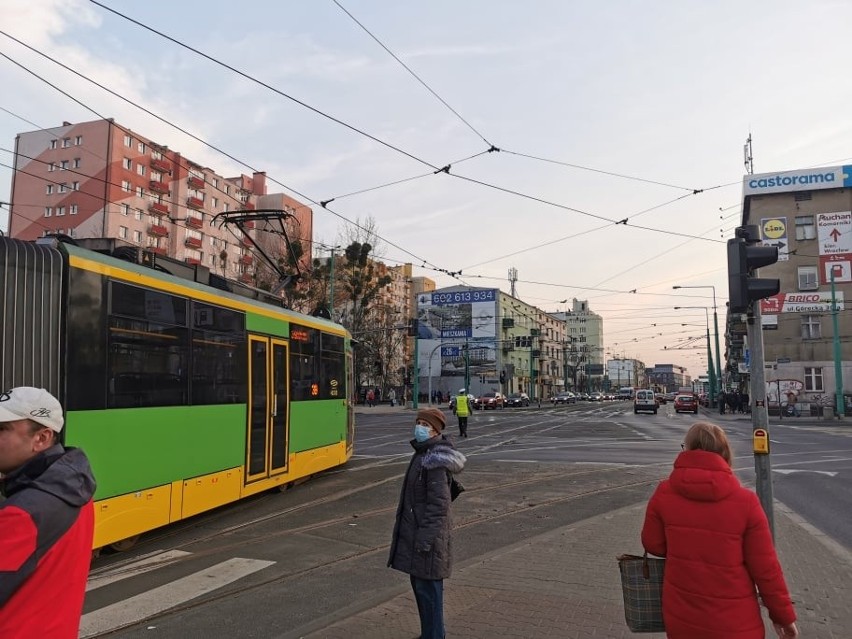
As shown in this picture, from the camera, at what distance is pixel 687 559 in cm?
277

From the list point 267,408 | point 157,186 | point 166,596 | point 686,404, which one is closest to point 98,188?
point 157,186

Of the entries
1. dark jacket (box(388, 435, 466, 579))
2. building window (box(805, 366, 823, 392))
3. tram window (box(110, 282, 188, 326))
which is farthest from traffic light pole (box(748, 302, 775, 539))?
building window (box(805, 366, 823, 392))

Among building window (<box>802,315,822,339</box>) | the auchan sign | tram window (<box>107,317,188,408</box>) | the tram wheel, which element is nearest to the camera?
tram window (<box>107,317,188,408</box>)

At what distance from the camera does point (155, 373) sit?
6.95 meters

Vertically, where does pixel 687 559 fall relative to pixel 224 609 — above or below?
above

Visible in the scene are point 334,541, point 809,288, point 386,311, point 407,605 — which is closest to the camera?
point 407,605

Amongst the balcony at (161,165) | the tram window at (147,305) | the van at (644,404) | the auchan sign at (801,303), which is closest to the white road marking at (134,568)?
the tram window at (147,305)

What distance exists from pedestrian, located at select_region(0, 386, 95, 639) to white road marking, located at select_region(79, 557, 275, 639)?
3.22 meters

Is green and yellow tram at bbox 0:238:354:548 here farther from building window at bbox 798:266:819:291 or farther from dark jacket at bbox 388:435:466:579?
building window at bbox 798:266:819:291

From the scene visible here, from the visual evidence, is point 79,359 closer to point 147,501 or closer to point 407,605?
point 147,501

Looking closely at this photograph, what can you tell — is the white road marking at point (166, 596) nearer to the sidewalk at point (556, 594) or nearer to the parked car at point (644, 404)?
the sidewalk at point (556, 594)

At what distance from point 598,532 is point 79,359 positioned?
5835 millimetres

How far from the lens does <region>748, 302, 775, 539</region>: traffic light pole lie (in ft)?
16.4

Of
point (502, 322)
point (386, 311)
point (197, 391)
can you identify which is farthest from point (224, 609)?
point (502, 322)
